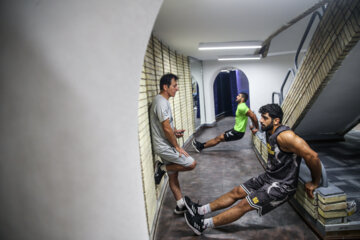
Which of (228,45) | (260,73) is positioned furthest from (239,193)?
(260,73)

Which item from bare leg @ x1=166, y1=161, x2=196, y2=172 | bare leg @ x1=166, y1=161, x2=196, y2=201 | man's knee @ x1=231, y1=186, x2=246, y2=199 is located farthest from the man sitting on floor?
bare leg @ x1=166, y1=161, x2=196, y2=172

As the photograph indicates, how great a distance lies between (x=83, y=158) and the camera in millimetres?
1115

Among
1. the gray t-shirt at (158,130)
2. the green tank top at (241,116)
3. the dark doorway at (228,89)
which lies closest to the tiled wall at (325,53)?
the green tank top at (241,116)

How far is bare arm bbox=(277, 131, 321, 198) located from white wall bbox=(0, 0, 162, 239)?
2.38 metres

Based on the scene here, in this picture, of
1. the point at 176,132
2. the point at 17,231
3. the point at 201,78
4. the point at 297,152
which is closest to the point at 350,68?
the point at 297,152

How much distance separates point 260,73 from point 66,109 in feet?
39.5

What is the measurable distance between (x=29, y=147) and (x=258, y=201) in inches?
107

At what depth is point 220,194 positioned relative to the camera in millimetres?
4496

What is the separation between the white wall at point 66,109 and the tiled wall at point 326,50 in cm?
288

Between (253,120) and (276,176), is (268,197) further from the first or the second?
(253,120)

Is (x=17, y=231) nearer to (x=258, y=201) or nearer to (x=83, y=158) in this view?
(x=83, y=158)

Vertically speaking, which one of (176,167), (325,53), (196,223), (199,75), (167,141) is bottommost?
(196,223)

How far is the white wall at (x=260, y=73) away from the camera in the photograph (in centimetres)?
1187

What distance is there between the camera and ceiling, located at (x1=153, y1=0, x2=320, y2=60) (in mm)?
3596
